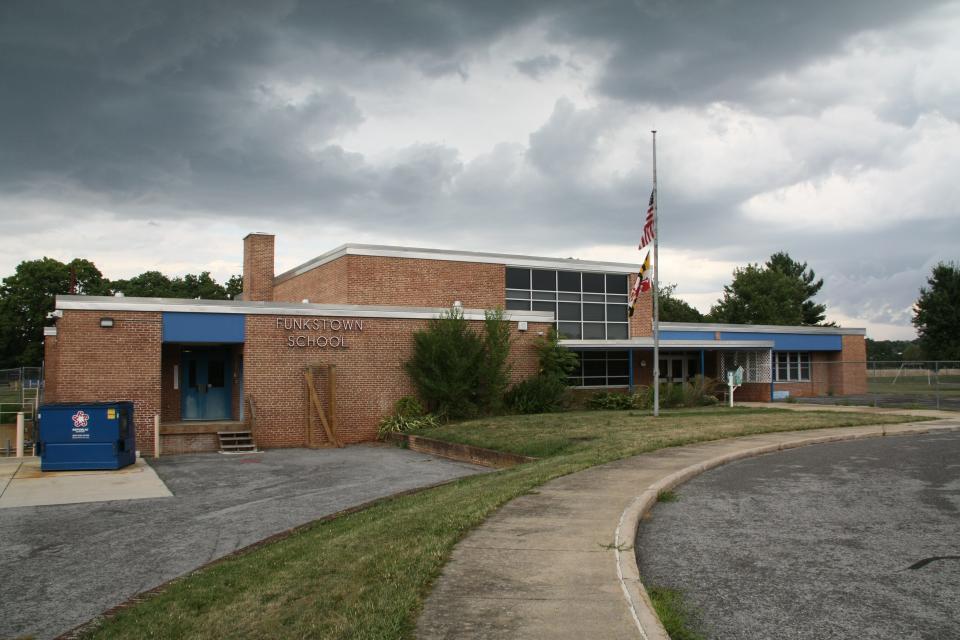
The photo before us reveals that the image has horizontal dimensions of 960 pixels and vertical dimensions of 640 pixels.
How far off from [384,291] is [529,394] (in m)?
6.99

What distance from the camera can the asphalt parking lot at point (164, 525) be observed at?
8281 mm

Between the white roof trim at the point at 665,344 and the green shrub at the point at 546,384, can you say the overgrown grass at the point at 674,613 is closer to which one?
the green shrub at the point at 546,384

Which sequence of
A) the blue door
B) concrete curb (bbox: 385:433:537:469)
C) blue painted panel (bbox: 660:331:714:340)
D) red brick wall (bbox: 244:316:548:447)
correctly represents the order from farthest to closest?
blue painted panel (bbox: 660:331:714:340) → the blue door → red brick wall (bbox: 244:316:548:447) → concrete curb (bbox: 385:433:537:469)

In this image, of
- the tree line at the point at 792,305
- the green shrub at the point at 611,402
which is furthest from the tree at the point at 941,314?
the green shrub at the point at 611,402

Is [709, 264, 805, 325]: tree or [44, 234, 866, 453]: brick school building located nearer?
[44, 234, 866, 453]: brick school building

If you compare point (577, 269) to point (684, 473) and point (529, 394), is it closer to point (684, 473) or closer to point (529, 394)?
point (529, 394)

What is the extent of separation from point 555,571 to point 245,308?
1799 centimetres

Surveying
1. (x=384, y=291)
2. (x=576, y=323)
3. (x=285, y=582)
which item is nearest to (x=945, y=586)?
(x=285, y=582)

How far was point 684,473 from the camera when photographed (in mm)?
12297

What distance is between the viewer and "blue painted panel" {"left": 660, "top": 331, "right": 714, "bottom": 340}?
36.6 metres

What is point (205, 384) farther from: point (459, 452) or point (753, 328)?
point (753, 328)

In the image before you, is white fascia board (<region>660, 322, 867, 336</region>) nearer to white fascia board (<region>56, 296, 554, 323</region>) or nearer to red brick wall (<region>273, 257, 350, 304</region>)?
white fascia board (<region>56, 296, 554, 323</region>)

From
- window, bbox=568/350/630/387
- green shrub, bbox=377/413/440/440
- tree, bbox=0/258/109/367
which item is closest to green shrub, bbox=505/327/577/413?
green shrub, bbox=377/413/440/440

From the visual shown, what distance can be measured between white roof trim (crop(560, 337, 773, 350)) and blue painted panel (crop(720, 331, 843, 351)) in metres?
4.12
